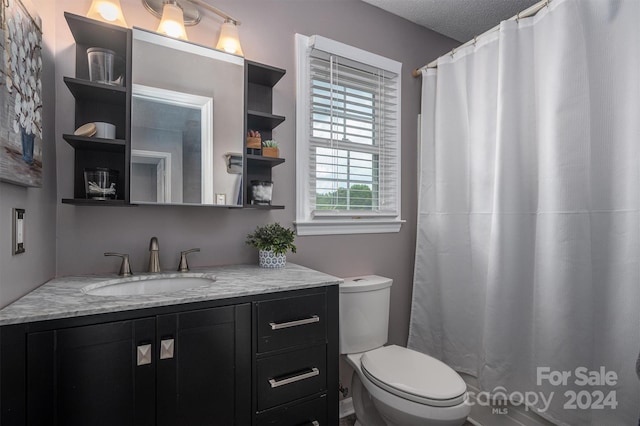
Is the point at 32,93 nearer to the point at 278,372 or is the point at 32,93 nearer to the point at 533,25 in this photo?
the point at 278,372

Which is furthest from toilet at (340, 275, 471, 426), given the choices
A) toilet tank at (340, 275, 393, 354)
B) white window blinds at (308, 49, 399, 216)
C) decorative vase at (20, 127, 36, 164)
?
decorative vase at (20, 127, 36, 164)

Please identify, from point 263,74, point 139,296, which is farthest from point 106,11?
point 139,296

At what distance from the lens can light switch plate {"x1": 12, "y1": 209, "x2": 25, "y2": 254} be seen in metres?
0.94

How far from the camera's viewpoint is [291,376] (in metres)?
1.24

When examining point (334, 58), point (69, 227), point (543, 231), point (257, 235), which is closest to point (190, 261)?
point (257, 235)

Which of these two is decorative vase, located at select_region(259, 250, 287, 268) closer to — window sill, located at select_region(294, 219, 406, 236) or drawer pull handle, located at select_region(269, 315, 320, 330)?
window sill, located at select_region(294, 219, 406, 236)

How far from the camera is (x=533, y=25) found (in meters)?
1.53

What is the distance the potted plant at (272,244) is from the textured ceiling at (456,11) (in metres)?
1.61

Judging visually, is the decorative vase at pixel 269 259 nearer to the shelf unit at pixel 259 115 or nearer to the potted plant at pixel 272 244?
the potted plant at pixel 272 244

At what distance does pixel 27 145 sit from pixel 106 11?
2.29 feet

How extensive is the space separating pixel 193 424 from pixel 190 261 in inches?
27.9

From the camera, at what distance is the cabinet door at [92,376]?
0.86m

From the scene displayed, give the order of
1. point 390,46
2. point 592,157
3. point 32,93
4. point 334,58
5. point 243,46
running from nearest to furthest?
point 32,93, point 592,157, point 243,46, point 334,58, point 390,46

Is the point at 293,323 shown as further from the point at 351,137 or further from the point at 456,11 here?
the point at 456,11
